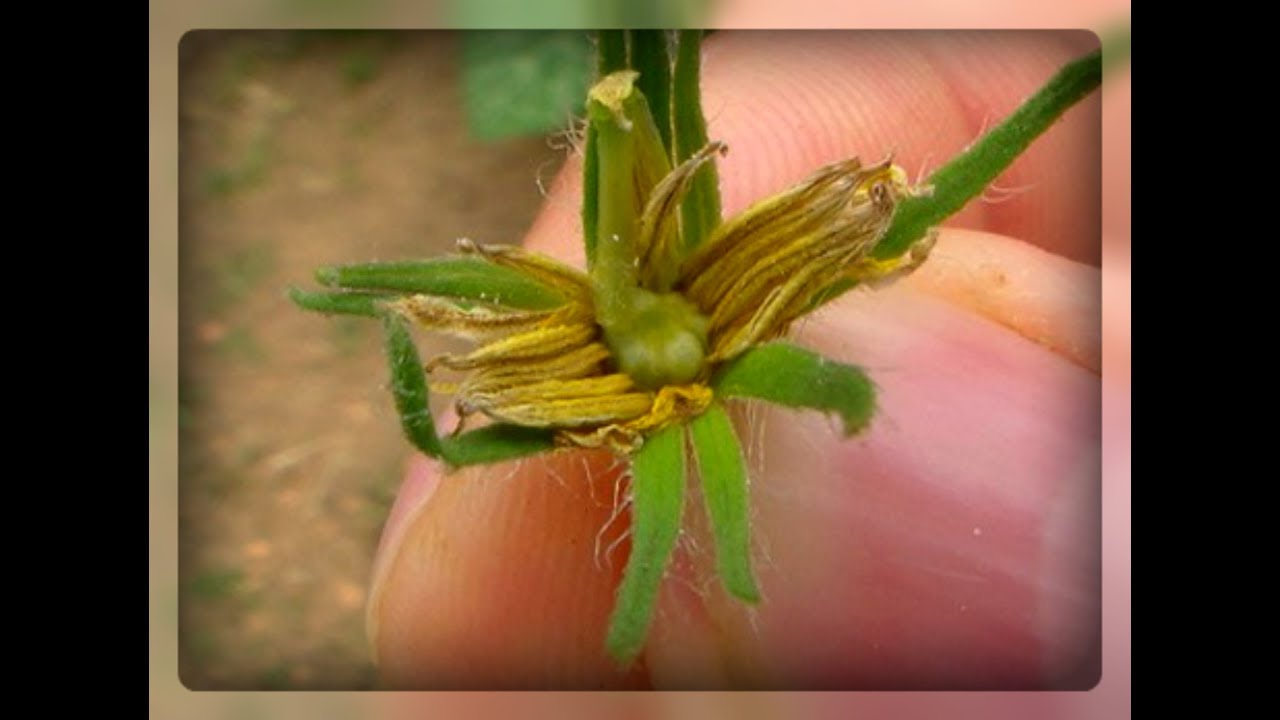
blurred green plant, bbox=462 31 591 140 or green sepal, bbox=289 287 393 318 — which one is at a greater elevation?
blurred green plant, bbox=462 31 591 140

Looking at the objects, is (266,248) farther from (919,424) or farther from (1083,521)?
(1083,521)

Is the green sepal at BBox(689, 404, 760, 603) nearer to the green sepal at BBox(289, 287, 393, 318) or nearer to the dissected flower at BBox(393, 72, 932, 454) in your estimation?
the dissected flower at BBox(393, 72, 932, 454)

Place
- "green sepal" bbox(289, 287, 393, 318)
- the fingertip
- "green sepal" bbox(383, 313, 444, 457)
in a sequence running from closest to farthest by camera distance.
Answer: "green sepal" bbox(383, 313, 444, 457), "green sepal" bbox(289, 287, 393, 318), the fingertip

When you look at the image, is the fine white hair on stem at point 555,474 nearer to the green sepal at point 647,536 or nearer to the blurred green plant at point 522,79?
the green sepal at point 647,536

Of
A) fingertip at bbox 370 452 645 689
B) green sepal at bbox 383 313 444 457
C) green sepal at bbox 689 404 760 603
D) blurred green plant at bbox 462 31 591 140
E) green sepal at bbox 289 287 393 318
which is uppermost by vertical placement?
blurred green plant at bbox 462 31 591 140

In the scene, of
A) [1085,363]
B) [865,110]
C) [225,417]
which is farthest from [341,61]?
[1085,363]

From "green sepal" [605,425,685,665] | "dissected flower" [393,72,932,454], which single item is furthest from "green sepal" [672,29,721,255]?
"green sepal" [605,425,685,665]

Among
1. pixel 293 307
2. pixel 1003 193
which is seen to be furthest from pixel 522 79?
pixel 1003 193

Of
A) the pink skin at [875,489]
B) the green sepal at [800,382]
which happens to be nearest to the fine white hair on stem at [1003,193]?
the pink skin at [875,489]
